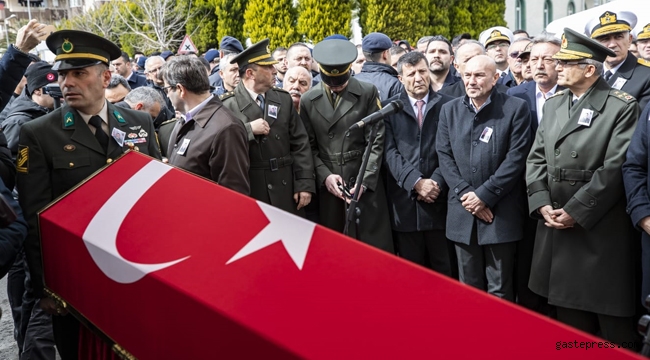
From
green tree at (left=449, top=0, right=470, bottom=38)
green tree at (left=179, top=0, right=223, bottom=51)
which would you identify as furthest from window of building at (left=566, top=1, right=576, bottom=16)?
green tree at (left=179, top=0, right=223, bottom=51)

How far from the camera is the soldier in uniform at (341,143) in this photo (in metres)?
4.66

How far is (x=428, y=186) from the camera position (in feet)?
15.1

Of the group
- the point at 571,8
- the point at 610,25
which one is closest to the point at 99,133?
the point at 610,25

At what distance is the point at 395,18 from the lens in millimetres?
20391

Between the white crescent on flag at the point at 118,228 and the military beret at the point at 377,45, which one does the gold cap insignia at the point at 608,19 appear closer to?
the military beret at the point at 377,45

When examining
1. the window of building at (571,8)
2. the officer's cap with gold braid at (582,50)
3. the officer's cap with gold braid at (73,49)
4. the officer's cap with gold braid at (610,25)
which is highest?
the window of building at (571,8)

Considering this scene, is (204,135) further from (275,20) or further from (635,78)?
(275,20)

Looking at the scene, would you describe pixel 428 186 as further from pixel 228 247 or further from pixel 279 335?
pixel 279 335

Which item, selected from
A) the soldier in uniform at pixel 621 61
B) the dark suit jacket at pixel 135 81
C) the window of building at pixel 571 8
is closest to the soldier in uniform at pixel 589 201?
the soldier in uniform at pixel 621 61

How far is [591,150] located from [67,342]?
3.22 meters

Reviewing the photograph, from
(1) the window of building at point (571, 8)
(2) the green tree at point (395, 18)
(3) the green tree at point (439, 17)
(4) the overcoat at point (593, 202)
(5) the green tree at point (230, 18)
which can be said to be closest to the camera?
(4) the overcoat at point (593, 202)

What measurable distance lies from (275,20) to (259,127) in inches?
684

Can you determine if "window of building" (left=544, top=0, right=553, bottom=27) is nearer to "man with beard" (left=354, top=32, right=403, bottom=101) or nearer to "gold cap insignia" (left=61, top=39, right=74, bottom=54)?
"man with beard" (left=354, top=32, right=403, bottom=101)

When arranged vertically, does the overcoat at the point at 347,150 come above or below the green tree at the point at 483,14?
below
